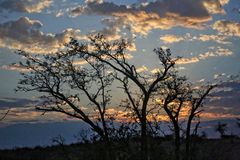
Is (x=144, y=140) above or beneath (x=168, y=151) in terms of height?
above

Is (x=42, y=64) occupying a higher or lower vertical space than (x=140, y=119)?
higher

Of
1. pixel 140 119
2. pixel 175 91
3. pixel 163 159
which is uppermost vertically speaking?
pixel 175 91

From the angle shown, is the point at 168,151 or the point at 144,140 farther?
the point at 168,151

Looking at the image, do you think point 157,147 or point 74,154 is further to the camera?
point 74,154

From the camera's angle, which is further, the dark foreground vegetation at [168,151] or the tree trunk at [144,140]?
the dark foreground vegetation at [168,151]

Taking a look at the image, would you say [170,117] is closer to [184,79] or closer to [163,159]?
[184,79]

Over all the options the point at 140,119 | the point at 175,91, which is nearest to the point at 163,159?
the point at 140,119

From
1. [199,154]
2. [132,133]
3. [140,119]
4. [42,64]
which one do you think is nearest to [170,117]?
[140,119]

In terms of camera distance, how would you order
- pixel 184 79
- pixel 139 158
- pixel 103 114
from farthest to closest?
pixel 184 79 → pixel 103 114 → pixel 139 158

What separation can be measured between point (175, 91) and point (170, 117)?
2176 millimetres

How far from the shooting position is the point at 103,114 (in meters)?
31.8

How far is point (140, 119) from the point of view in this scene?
30.9 m

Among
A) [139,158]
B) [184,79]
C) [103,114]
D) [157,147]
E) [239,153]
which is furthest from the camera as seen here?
[239,153]

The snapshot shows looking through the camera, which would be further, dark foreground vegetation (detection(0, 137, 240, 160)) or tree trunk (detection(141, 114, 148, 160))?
dark foreground vegetation (detection(0, 137, 240, 160))
